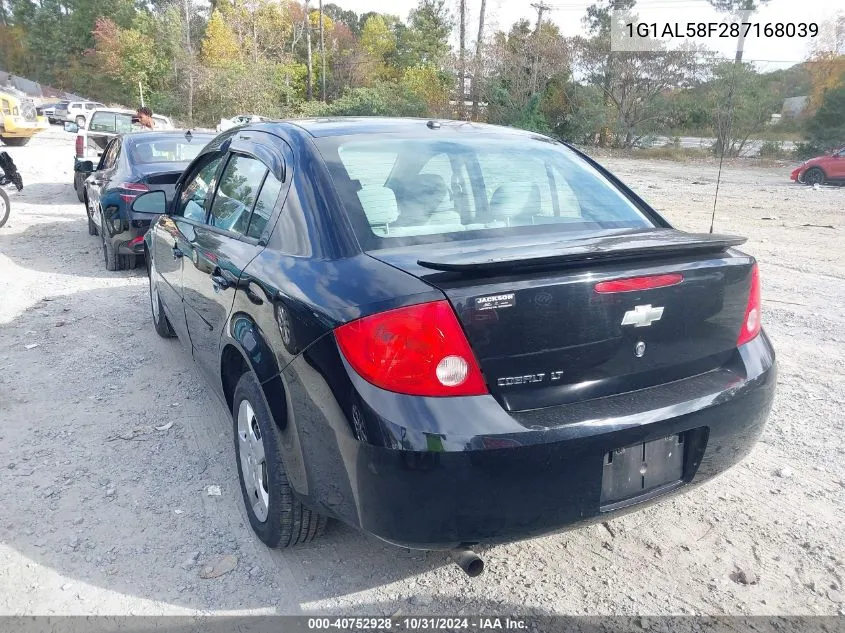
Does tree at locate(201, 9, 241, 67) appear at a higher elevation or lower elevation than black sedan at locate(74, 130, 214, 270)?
higher

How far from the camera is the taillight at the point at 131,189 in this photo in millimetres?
7156

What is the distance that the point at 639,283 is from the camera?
7.23 ft

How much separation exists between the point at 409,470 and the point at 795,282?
22.7 ft

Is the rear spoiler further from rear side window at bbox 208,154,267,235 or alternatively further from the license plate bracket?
rear side window at bbox 208,154,267,235

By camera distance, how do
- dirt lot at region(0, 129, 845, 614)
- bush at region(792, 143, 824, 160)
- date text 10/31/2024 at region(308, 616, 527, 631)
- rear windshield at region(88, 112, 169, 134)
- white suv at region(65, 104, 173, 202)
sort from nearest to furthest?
date text 10/31/2024 at region(308, 616, 527, 631) → dirt lot at region(0, 129, 845, 614) → white suv at region(65, 104, 173, 202) → rear windshield at region(88, 112, 169, 134) → bush at region(792, 143, 824, 160)

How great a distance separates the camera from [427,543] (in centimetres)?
206

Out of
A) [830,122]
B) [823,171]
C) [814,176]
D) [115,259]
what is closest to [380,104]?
[830,122]

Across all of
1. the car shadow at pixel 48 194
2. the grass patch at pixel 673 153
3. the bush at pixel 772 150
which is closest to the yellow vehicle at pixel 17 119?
the car shadow at pixel 48 194

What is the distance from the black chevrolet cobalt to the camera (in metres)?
2.00

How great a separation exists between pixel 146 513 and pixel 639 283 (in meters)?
2.44

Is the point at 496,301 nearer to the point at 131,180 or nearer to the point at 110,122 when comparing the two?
the point at 131,180

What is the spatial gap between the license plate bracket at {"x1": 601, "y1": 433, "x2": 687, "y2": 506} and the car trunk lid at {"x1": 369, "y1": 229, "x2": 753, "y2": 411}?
0.21 meters

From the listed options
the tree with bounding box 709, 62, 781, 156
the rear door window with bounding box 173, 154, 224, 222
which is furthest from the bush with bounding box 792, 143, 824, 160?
the rear door window with bounding box 173, 154, 224, 222

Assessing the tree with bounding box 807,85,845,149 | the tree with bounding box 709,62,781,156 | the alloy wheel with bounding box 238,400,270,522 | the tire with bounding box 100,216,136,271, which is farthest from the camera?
the tree with bounding box 709,62,781,156
